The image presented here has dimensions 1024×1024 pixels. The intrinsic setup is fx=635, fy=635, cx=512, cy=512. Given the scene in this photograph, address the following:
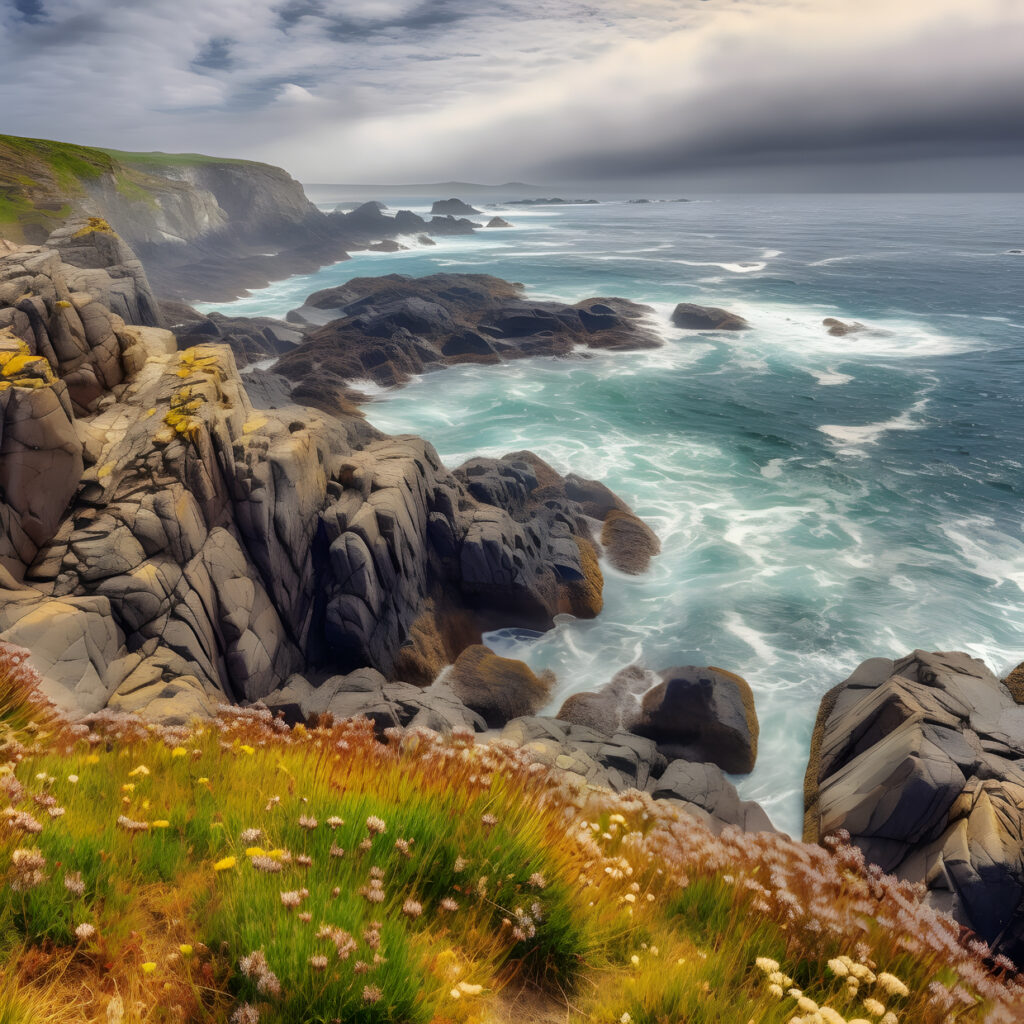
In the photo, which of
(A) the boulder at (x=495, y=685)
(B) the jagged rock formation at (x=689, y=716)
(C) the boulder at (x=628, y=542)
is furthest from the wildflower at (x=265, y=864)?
(C) the boulder at (x=628, y=542)

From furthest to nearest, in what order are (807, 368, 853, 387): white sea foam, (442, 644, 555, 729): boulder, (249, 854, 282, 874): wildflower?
(807, 368, 853, 387): white sea foam, (442, 644, 555, 729): boulder, (249, 854, 282, 874): wildflower

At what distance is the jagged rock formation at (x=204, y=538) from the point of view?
1191cm

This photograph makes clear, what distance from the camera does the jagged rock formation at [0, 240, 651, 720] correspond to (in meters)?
11.9

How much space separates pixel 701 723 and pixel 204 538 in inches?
500

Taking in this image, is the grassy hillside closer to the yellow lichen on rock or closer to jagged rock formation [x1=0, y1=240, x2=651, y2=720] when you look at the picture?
the yellow lichen on rock

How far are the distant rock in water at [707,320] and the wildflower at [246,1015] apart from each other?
65.6m

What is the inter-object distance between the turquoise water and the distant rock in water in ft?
6.01

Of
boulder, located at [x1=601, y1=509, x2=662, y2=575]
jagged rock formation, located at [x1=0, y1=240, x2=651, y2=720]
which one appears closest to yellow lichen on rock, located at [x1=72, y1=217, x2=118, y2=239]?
jagged rock formation, located at [x1=0, y1=240, x2=651, y2=720]

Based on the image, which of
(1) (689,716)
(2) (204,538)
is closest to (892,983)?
(1) (689,716)

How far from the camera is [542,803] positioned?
4504mm

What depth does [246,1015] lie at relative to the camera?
2375 mm

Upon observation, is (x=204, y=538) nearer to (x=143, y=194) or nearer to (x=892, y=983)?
(x=892, y=983)

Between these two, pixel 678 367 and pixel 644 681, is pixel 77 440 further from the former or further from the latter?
pixel 678 367

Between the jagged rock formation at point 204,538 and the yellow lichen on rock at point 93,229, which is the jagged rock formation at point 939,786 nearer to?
the jagged rock formation at point 204,538
